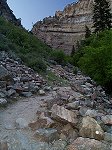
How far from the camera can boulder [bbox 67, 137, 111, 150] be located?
6.58 meters

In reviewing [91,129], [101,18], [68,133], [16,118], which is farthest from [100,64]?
[101,18]

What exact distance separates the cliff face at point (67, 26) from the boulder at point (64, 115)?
2824 inches

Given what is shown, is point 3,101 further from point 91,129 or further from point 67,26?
point 67,26

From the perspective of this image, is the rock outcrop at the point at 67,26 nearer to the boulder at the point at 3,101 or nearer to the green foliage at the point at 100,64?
the green foliage at the point at 100,64

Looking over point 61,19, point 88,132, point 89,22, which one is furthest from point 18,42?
point 61,19

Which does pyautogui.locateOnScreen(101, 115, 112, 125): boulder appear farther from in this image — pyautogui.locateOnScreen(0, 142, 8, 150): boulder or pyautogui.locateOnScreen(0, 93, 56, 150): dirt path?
pyautogui.locateOnScreen(0, 142, 8, 150): boulder

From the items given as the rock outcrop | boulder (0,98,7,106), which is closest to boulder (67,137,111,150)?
boulder (0,98,7,106)

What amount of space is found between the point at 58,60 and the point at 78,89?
10.3 meters

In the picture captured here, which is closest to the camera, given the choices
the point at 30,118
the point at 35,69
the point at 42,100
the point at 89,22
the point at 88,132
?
the point at 88,132

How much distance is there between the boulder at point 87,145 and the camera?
658 centimetres

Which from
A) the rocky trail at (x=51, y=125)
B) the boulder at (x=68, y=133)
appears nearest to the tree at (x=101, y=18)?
the rocky trail at (x=51, y=125)

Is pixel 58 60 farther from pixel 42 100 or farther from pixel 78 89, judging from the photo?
pixel 42 100

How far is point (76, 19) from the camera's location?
88250mm

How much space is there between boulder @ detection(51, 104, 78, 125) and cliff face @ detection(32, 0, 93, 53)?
7173 cm
